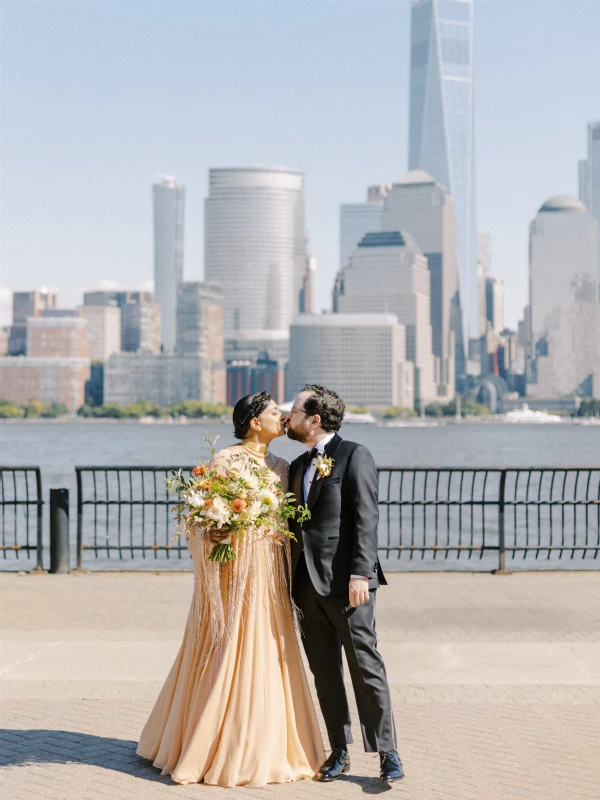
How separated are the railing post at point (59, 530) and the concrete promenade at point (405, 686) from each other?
0.31 metres

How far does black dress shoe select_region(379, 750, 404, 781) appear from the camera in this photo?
6426 mm

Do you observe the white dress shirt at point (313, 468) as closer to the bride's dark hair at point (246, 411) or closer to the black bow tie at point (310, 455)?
the black bow tie at point (310, 455)

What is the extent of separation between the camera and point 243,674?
255 inches

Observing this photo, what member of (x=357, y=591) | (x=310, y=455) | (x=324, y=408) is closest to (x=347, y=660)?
(x=357, y=591)

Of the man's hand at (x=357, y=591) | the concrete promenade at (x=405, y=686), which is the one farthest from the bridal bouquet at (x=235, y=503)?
the concrete promenade at (x=405, y=686)

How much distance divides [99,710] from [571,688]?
10.6ft

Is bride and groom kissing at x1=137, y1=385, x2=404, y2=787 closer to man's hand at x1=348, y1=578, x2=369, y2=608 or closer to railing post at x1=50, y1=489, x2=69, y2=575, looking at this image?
man's hand at x1=348, y1=578, x2=369, y2=608

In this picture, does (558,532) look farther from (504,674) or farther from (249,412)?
(249,412)

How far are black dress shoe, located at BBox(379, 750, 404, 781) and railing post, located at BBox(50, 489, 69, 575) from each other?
308 inches

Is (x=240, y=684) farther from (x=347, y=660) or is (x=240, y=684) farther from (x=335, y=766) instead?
(x=335, y=766)

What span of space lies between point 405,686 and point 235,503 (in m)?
2.89

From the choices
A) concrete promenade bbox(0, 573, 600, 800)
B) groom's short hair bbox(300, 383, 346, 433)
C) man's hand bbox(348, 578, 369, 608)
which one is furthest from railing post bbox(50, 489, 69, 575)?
man's hand bbox(348, 578, 369, 608)

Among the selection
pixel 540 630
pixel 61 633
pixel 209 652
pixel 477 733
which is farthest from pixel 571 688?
pixel 61 633

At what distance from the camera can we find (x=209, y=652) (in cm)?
661
